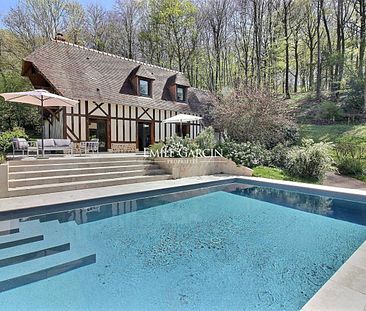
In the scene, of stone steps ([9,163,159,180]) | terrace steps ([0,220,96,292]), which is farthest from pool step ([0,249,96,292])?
stone steps ([9,163,159,180])

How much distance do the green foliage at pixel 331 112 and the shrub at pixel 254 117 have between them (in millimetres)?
6770

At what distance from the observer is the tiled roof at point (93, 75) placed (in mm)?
13547

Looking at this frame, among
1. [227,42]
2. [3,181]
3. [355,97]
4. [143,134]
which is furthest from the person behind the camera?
[227,42]

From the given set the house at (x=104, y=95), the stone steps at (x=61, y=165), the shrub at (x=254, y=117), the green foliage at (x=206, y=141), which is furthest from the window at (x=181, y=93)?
the stone steps at (x=61, y=165)

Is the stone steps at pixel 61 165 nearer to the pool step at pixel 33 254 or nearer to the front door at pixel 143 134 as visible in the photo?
the pool step at pixel 33 254

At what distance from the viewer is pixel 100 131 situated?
15227 millimetres

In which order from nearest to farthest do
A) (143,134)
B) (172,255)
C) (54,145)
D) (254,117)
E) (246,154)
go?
1. (172,255)
2. (54,145)
3. (246,154)
4. (254,117)
5. (143,134)

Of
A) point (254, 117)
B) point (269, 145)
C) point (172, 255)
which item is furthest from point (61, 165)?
point (269, 145)

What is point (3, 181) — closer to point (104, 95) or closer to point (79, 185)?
point (79, 185)

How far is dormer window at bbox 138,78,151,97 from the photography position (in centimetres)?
1734

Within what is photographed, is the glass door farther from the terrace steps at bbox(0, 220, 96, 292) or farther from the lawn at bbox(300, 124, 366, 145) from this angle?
the terrace steps at bbox(0, 220, 96, 292)

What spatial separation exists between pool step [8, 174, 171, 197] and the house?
5.84 meters

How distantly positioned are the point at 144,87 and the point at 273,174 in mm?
10679

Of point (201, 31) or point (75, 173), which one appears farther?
point (201, 31)
